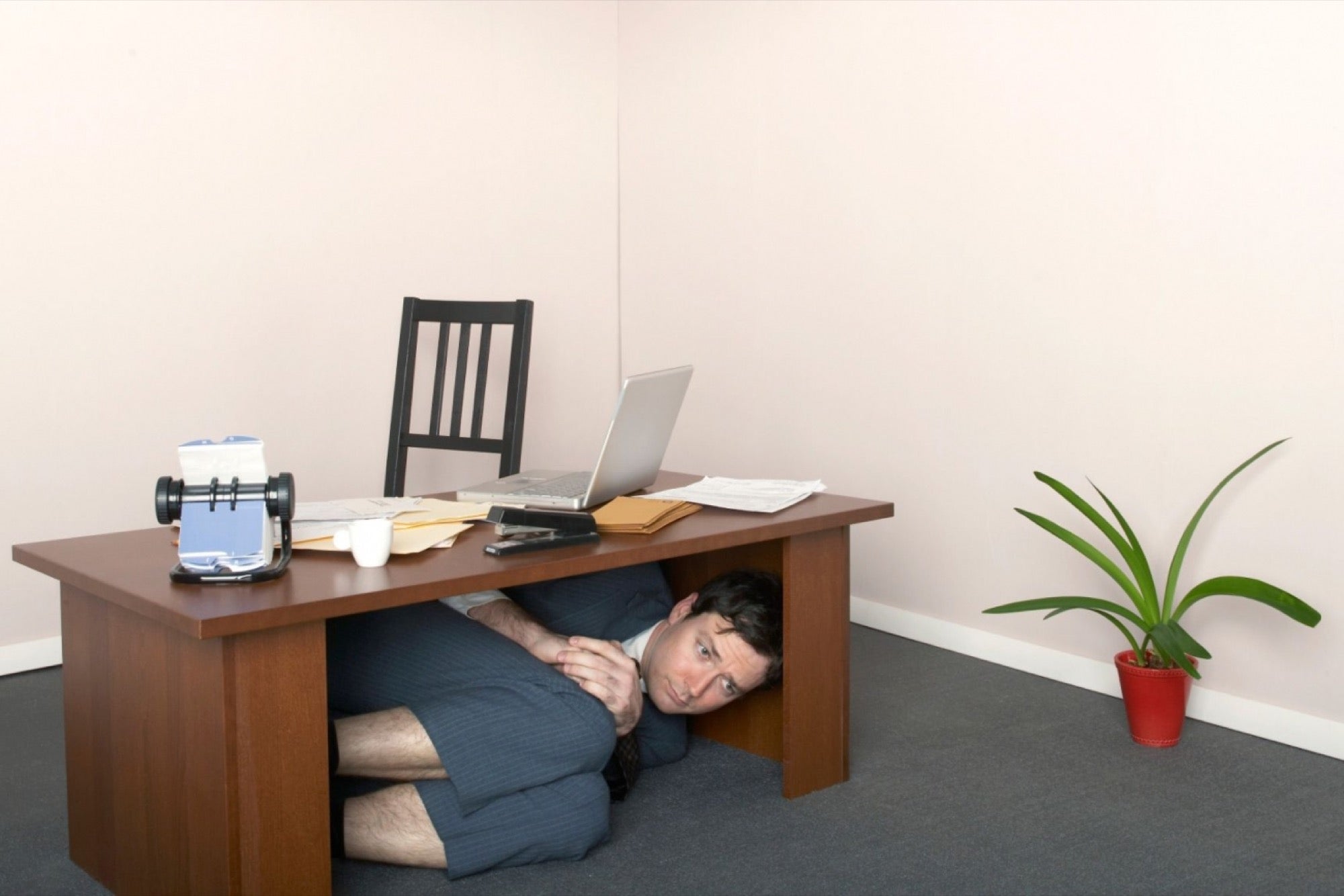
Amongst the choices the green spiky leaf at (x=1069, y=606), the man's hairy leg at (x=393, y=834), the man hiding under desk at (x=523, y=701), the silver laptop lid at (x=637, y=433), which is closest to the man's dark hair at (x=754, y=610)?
the man hiding under desk at (x=523, y=701)

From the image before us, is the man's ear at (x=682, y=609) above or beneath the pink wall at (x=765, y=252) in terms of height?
beneath

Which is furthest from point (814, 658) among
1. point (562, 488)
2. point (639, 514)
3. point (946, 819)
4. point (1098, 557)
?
point (1098, 557)

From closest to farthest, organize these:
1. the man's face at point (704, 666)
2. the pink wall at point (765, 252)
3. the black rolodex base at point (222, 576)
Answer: the black rolodex base at point (222, 576), the man's face at point (704, 666), the pink wall at point (765, 252)

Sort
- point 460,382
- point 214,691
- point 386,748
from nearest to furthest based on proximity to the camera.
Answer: point 214,691 < point 386,748 < point 460,382

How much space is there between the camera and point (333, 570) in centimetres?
176

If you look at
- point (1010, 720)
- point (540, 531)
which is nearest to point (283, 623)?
point (540, 531)

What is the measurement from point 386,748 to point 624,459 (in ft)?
2.21

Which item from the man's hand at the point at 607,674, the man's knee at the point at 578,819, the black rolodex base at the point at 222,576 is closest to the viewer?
the black rolodex base at the point at 222,576

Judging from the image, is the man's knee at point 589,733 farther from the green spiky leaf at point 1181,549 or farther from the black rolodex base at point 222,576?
the green spiky leaf at point 1181,549

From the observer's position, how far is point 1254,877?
6.50ft

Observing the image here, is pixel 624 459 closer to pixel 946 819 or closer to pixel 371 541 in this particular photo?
pixel 371 541

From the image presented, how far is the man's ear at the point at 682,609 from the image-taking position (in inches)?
92.6

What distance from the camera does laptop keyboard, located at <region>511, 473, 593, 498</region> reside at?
89.3 inches

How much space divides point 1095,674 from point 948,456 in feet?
2.25
